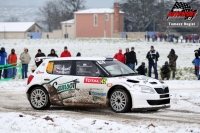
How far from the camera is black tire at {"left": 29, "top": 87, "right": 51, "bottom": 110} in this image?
1430 centimetres

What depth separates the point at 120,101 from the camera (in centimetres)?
1327

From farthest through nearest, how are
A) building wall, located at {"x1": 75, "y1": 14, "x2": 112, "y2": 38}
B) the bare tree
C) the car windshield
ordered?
the bare tree < building wall, located at {"x1": 75, "y1": 14, "x2": 112, "y2": 38} < the car windshield

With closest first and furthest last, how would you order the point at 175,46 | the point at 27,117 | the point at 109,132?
the point at 109,132, the point at 27,117, the point at 175,46

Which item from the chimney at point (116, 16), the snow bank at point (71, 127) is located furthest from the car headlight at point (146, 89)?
the chimney at point (116, 16)

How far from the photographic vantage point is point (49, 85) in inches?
563

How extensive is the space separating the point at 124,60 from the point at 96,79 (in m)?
11.8

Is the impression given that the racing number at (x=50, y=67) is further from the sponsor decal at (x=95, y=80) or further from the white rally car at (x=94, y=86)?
the sponsor decal at (x=95, y=80)

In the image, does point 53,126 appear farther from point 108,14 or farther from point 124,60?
point 108,14

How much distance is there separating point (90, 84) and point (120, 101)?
0.99 metres

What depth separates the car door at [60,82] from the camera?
14.0 meters

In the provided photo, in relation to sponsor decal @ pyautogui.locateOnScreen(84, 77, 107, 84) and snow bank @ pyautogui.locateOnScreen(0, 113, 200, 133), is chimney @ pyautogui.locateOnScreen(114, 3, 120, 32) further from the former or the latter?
snow bank @ pyautogui.locateOnScreen(0, 113, 200, 133)

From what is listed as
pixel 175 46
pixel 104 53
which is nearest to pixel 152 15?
pixel 175 46

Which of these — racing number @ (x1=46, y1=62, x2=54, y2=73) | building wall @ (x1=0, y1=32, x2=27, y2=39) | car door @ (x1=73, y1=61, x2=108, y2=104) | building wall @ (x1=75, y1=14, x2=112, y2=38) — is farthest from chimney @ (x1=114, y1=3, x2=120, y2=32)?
car door @ (x1=73, y1=61, x2=108, y2=104)

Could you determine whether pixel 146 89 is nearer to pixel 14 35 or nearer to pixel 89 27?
pixel 89 27
